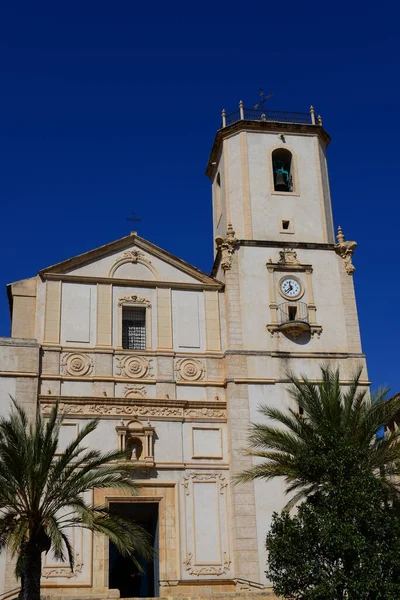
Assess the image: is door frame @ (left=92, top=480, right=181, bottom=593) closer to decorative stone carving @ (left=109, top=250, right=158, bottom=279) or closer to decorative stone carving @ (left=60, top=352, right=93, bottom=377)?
decorative stone carving @ (left=60, top=352, right=93, bottom=377)

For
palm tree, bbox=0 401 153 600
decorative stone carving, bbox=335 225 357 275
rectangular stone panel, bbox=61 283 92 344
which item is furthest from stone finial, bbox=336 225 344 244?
palm tree, bbox=0 401 153 600

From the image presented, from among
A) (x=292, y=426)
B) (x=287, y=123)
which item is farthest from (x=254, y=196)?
(x=292, y=426)

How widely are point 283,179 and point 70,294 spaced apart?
10.8 m

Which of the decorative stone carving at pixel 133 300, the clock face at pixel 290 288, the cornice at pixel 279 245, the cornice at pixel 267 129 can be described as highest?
the cornice at pixel 267 129

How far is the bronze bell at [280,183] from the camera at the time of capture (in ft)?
118

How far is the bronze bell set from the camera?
35844 millimetres

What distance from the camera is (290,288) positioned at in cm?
3347

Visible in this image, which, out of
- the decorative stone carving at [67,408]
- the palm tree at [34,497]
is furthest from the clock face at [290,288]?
the palm tree at [34,497]

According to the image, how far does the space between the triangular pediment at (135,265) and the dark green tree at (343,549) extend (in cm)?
1296

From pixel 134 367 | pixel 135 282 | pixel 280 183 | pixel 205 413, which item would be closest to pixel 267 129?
pixel 280 183

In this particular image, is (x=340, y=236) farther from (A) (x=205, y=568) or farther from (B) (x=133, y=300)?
(A) (x=205, y=568)

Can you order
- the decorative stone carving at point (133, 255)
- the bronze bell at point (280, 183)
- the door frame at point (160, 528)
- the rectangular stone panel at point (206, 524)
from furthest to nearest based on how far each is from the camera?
the bronze bell at point (280, 183)
the decorative stone carving at point (133, 255)
the rectangular stone panel at point (206, 524)
the door frame at point (160, 528)

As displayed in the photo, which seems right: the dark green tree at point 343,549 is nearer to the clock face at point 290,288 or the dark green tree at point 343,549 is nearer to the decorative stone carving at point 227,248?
the clock face at point 290,288

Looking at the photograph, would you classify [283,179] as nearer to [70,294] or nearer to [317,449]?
[70,294]
